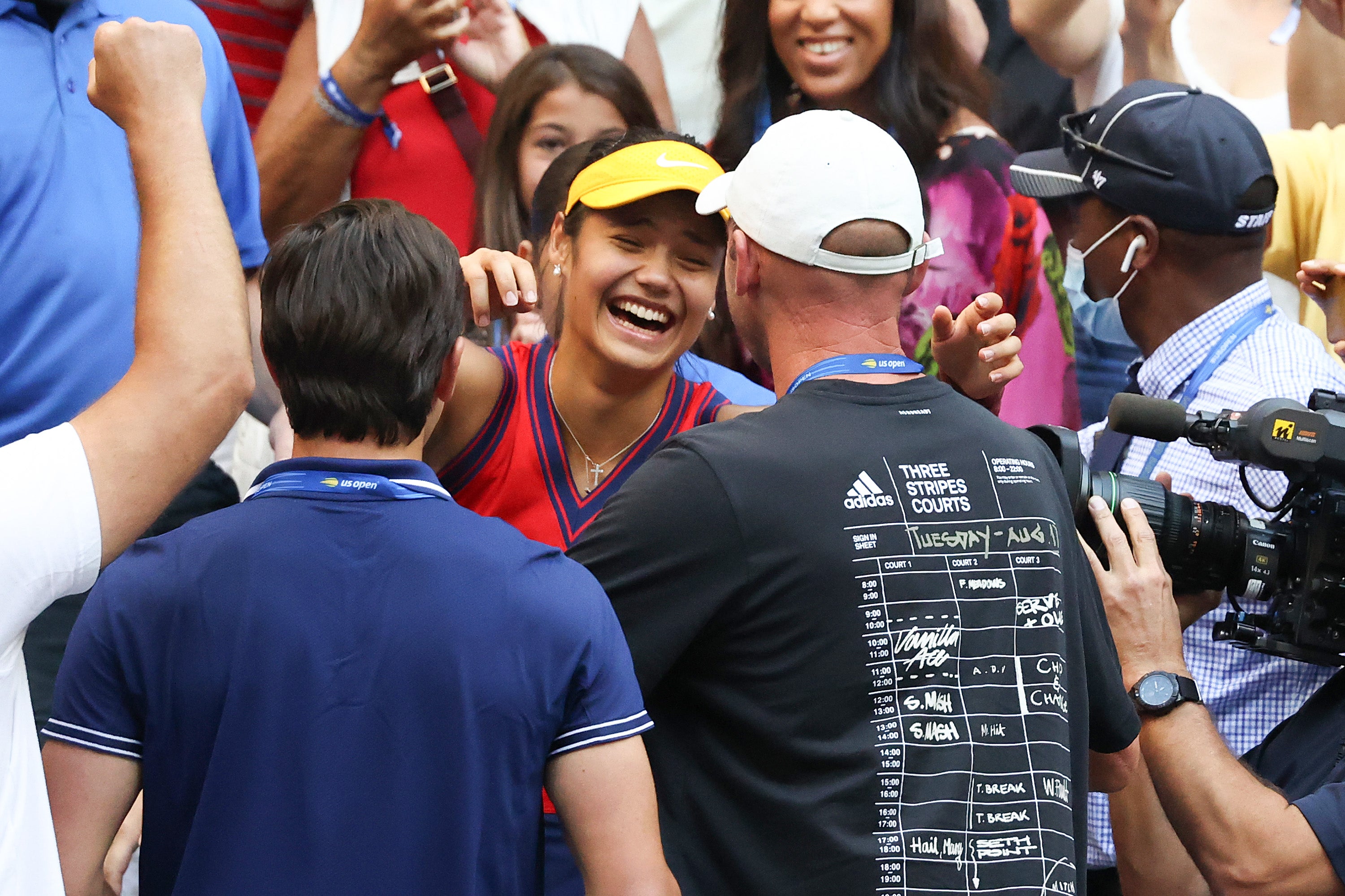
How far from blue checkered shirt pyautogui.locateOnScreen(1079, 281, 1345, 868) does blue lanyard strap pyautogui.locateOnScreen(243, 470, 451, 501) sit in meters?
1.55

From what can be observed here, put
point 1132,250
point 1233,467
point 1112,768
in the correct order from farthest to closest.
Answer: point 1132,250
point 1233,467
point 1112,768

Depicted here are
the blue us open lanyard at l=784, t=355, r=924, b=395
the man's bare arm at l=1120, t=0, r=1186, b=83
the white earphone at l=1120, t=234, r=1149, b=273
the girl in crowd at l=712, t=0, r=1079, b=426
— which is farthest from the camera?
the man's bare arm at l=1120, t=0, r=1186, b=83

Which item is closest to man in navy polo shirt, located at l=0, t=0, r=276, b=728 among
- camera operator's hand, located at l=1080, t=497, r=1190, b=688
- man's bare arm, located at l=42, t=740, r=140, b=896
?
man's bare arm, located at l=42, t=740, r=140, b=896

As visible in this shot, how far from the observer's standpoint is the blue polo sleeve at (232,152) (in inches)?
104

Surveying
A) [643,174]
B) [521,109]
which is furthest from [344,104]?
[643,174]

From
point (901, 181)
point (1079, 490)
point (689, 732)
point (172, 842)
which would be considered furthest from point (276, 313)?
point (1079, 490)

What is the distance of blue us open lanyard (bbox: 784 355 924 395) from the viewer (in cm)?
171

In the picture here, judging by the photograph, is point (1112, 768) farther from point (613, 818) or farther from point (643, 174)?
point (643, 174)

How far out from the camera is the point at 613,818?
4.71ft

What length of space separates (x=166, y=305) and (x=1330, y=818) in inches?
70.0

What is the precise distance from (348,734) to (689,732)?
17.6 inches

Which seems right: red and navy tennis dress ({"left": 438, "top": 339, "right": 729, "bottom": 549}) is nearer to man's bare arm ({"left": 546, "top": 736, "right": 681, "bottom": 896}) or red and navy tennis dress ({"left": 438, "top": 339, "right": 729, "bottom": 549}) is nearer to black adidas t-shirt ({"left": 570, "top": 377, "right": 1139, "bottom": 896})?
black adidas t-shirt ({"left": 570, "top": 377, "right": 1139, "bottom": 896})

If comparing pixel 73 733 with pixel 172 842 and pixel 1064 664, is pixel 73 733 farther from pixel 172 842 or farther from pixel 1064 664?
pixel 1064 664

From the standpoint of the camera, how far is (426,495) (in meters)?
1.49
